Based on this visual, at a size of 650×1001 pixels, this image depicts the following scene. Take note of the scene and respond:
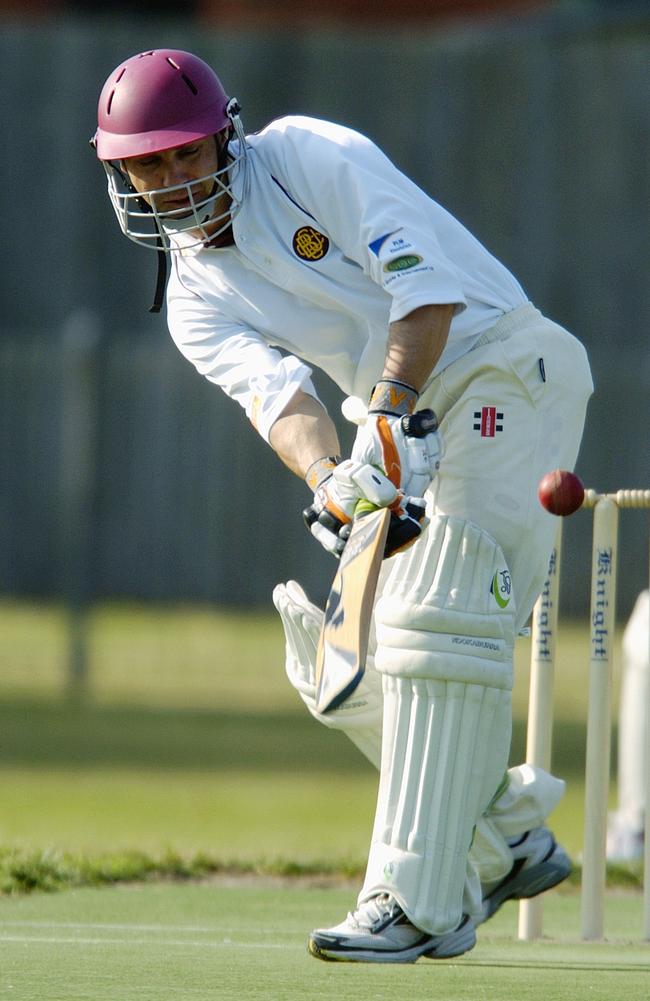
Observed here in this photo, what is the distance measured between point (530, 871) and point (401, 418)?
0.88 metres

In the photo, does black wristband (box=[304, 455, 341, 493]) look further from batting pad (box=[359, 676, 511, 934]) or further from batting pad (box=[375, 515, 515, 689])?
batting pad (box=[359, 676, 511, 934])

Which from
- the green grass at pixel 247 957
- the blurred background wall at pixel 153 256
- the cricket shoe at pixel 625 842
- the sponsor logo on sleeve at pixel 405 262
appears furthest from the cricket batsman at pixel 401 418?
the blurred background wall at pixel 153 256

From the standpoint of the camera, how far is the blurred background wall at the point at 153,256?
10.0 meters

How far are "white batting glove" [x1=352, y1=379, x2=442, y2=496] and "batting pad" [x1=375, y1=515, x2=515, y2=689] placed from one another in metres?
0.14

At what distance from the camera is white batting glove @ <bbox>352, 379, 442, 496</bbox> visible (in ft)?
9.16

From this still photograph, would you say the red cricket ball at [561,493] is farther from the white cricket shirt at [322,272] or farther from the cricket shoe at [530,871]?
the cricket shoe at [530,871]

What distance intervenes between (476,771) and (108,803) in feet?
9.56

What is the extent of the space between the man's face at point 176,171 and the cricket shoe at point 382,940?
1.22m

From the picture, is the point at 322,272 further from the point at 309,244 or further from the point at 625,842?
the point at 625,842

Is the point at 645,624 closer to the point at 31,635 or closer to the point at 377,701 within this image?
the point at 377,701

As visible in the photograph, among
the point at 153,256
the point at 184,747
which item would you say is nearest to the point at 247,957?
the point at 184,747

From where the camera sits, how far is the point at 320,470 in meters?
2.95

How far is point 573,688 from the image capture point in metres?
8.29

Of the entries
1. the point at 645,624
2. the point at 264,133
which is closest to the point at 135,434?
the point at 645,624
